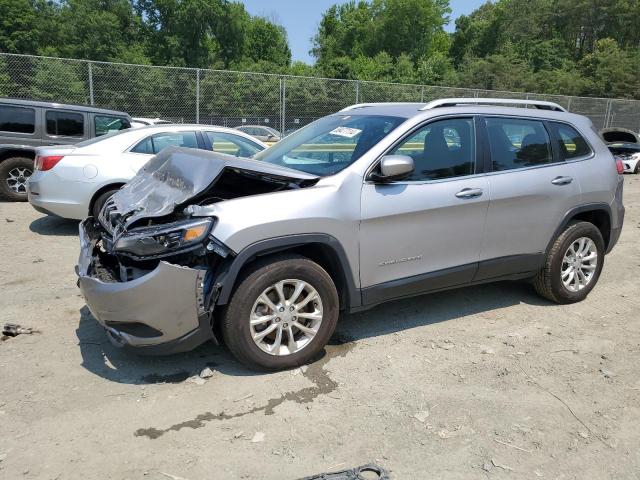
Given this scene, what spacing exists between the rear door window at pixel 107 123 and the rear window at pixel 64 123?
0.28 metres

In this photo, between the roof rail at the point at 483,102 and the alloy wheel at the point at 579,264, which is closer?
the roof rail at the point at 483,102

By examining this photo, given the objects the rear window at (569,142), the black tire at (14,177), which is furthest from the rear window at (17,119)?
the rear window at (569,142)

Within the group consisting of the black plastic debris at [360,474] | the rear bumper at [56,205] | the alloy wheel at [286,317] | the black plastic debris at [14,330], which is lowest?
the black plastic debris at [360,474]

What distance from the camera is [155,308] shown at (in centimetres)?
313

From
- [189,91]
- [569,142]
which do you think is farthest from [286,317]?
[189,91]

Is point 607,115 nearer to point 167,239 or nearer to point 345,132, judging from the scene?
point 345,132

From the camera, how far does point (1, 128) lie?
29.2 ft

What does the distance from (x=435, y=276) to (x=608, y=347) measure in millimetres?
1477

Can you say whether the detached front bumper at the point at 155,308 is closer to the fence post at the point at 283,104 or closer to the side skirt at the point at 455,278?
the side skirt at the point at 455,278

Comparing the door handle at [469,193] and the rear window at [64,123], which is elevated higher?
the rear window at [64,123]

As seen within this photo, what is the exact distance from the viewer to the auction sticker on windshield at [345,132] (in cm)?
419

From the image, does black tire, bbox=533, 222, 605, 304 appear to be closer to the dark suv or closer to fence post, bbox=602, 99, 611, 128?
the dark suv

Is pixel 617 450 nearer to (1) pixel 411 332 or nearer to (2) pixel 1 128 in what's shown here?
(1) pixel 411 332

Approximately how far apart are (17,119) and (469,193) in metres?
8.19
